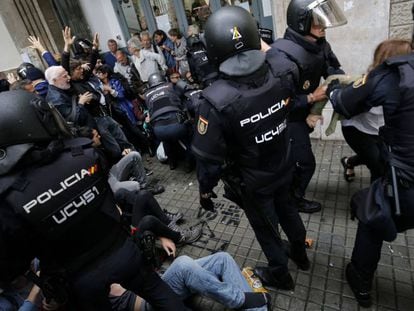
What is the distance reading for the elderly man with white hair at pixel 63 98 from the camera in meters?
3.44

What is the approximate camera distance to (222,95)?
167 centimetres

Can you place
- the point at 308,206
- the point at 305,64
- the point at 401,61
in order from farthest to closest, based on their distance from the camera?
the point at 308,206 → the point at 305,64 → the point at 401,61

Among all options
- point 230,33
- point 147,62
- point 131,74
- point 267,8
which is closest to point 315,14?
point 230,33

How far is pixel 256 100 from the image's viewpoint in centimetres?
168

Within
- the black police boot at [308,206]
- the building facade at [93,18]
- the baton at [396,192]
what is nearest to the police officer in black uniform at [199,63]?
the building facade at [93,18]

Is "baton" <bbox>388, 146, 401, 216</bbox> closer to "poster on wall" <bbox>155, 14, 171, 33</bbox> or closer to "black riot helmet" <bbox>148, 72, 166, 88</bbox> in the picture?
"black riot helmet" <bbox>148, 72, 166, 88</bbox>

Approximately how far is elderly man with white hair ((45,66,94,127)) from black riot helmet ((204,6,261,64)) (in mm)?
2348

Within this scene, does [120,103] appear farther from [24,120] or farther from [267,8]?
[24,120]

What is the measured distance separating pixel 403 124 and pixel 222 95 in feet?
3.27

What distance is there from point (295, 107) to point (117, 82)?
3.68 meters

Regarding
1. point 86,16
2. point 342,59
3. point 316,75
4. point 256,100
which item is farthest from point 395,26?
point 86,16

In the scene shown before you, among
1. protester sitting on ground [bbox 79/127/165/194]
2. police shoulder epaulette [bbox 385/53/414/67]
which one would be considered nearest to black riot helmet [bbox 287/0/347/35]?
police shoulder epaulette [bbox 385/53/414/67]

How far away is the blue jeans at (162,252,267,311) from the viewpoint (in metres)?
1.98

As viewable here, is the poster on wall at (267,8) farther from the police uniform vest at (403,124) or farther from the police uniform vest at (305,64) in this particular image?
the police uniform vest at (403,124)
